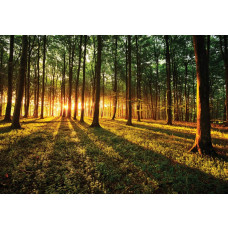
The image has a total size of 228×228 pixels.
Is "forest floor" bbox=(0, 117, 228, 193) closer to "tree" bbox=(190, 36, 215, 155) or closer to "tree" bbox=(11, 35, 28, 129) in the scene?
"tree" bbox=(190, 36, 215, 155)

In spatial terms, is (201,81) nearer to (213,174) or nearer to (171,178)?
(213,174)

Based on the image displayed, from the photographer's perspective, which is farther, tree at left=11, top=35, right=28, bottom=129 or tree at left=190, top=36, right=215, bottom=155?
tree at left=11, top=35, right=28, bottom=129

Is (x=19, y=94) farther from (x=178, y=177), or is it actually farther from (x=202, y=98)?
(x=202, y=98)

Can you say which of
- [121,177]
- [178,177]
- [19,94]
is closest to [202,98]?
[178,177]

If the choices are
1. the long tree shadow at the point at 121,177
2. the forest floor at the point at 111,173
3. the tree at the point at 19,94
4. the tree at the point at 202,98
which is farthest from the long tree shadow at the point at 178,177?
the tree at the point at 19,94

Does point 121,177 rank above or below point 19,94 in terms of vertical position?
below

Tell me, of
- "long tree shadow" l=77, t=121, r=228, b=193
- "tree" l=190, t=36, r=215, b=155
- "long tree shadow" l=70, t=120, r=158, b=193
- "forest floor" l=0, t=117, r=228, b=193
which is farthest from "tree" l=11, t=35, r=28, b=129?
"tree" l=190, t=36, r=215, b=155

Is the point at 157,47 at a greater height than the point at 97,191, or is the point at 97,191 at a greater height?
the point at 157,47

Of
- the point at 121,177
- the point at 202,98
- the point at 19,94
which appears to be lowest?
the point at 121,177

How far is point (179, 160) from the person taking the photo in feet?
14.4

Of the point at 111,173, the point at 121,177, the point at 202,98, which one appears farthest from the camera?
the point at 202,98

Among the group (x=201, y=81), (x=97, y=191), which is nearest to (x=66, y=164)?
(x=97, y=191)

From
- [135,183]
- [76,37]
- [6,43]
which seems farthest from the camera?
[76,37]

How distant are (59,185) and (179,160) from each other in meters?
4.23
